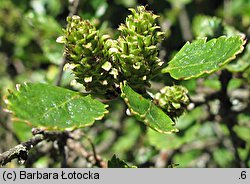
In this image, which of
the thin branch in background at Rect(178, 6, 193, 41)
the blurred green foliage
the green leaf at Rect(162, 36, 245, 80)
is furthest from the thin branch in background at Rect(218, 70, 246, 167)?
the thin branch in background at Rect(178, 6, 193, 41)

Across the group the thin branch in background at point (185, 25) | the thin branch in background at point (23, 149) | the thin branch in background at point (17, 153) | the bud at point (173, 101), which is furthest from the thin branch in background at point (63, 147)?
the thin branch in background at point (185, 25)

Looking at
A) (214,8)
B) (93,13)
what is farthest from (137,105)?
(214,8)

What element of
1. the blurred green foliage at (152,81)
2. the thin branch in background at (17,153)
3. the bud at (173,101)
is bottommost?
the thin branch in background at (17,153)

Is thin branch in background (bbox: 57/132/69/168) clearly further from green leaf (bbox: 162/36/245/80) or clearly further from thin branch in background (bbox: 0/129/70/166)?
green leaf (bbox: 162/36/245/80)

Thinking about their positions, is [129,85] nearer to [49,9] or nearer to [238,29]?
[238,29]

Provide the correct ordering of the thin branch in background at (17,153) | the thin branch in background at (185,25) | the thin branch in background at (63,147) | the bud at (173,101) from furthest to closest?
the thin branch in background at (185,25) < the thin branch in background at (63,147) < the bud at (173,101) < the thin branch in background at (17,153)

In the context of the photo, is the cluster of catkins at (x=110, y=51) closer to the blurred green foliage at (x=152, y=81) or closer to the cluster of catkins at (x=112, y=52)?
the cluster of catkins at (x=112, y=52)

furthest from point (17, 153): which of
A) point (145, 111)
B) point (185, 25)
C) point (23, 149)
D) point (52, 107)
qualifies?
point (185, 25)
